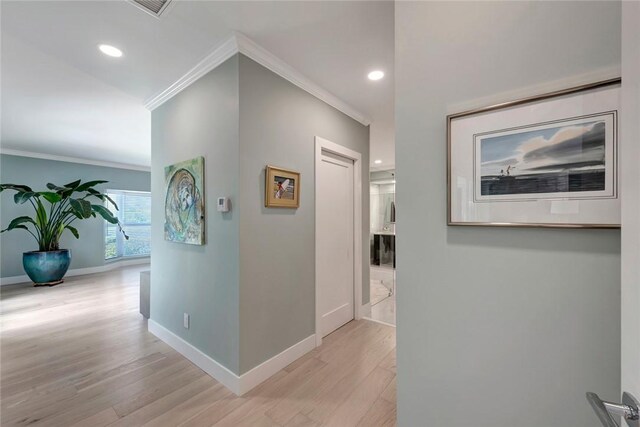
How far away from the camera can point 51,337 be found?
9.38 feet

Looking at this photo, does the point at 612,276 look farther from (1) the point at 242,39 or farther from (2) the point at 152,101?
(2) the point at 152,101

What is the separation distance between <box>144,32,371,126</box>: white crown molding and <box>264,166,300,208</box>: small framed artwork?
0.82 meters

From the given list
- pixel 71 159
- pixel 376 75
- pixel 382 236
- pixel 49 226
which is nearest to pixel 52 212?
pixel 49 226

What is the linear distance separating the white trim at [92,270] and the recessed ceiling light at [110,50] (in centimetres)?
579

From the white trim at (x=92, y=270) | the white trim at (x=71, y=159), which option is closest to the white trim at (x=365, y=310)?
the white trim at (x=92, y=270)

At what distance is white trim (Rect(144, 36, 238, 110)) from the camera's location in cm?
193

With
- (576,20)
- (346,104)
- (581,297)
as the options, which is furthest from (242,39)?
(581,297)

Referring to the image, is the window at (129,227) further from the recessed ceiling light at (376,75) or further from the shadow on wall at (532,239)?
the shadow on wall at (532,239)

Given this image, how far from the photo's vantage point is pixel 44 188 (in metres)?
5.48

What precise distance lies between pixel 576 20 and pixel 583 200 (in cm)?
59

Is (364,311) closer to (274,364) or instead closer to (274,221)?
(274,364)

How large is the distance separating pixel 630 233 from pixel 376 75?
220cm

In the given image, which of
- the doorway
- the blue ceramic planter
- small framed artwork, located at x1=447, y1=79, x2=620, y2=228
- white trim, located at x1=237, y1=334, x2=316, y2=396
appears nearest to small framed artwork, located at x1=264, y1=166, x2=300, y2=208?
white trim, located at x1=237, y1=334, x2=316, y2=396

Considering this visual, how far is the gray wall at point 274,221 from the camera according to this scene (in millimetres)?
1969
